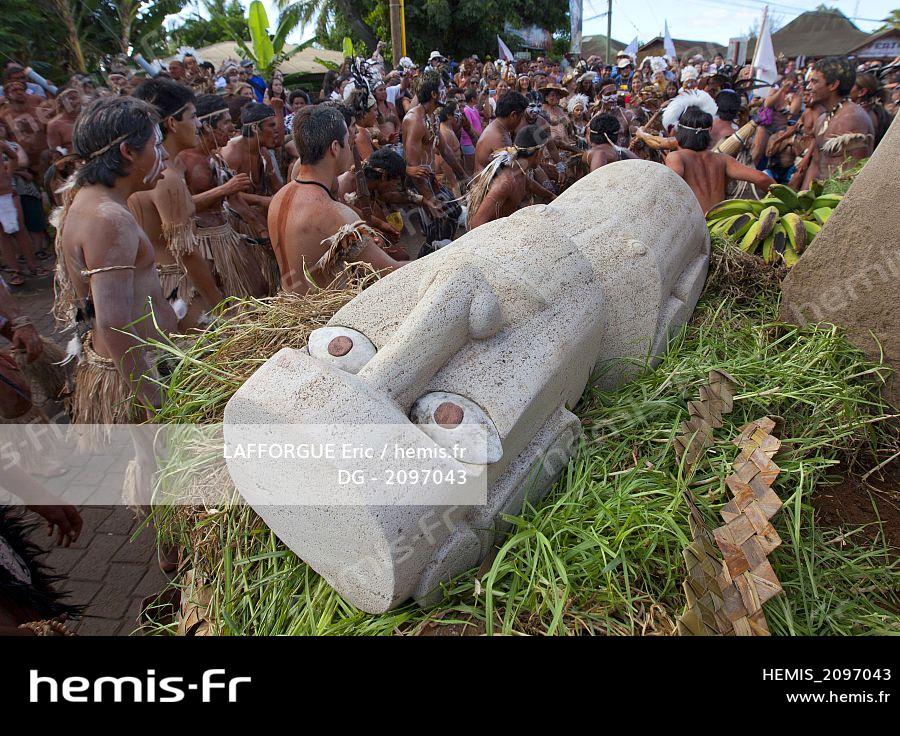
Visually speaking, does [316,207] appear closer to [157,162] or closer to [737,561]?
[157,162]

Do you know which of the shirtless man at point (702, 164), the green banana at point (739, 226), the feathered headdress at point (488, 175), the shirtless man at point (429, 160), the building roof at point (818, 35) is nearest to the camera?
the green banana at point (739, 226)

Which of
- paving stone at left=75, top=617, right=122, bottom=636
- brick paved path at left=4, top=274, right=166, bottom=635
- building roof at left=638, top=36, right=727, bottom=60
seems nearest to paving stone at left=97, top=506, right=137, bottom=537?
brick paved path at left=4, top=274, right=166, bottom=635

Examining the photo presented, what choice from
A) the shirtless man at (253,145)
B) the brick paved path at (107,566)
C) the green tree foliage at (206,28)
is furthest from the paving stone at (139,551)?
the green tree foliage at (206,28)

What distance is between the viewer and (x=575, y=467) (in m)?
1.92

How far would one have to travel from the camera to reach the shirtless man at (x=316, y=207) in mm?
2922

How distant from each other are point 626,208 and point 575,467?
1283 mm

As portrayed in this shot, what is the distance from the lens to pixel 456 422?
165cm

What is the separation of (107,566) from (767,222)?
4.14m

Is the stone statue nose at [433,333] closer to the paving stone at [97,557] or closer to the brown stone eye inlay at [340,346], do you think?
the brown stone eye inlay at [340,346]

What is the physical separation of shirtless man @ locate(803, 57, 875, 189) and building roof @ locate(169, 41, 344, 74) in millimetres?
14414

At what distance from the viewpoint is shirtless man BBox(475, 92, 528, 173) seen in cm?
544

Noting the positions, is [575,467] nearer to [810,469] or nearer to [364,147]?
[810,469]

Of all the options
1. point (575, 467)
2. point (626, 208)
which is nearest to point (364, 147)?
point (626, 208)

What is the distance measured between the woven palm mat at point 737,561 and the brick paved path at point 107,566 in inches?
88.0
